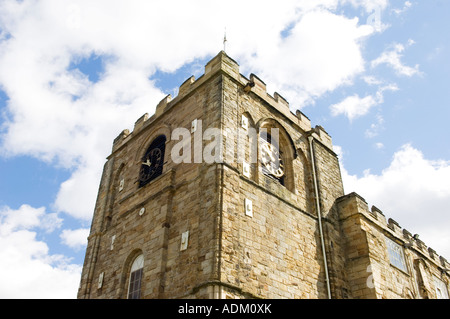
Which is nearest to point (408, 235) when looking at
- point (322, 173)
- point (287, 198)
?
point (322, 173)

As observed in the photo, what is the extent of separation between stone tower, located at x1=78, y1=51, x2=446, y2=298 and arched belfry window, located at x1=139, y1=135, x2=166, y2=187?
5 cm

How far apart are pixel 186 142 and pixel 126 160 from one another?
409cm

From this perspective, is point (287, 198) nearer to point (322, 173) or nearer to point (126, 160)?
point (322, 173)

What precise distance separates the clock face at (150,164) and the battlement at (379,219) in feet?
22.0

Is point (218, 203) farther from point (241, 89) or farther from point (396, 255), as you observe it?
point (396, 255)

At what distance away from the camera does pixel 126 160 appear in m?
16.3

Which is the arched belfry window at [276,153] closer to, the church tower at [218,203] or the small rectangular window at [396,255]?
the church tower at [218,203]

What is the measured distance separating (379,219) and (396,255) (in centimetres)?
155

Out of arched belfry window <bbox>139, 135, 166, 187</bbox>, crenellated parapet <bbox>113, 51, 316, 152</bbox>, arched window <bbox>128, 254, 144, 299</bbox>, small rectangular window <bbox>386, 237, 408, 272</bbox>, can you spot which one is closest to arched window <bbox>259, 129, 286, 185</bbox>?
crenellated parapet <bbox>113, 51, 316, 152</bbox>

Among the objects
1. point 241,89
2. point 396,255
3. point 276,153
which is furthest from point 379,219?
point 241,89

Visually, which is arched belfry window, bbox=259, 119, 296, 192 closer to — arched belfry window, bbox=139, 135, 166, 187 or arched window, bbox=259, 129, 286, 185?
arched window, bbox=259, 129, 286, 185

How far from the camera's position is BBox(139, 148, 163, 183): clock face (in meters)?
14.3

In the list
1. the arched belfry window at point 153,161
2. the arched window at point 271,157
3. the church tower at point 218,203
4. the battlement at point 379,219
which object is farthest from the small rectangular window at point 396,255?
the arched belfry window at point 153,161

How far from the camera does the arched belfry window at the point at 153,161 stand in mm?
14195
